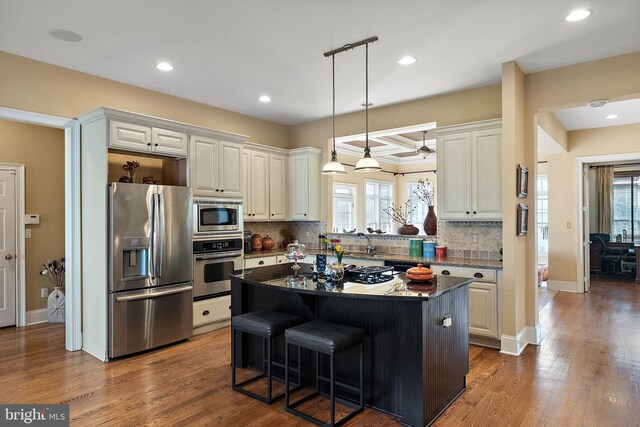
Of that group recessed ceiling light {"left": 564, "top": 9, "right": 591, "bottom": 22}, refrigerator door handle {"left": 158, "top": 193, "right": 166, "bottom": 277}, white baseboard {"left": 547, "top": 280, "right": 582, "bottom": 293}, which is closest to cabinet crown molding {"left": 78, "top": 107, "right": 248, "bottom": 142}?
refrigerator door handle {"left": 158, "top": 193, "right": 166, "bottom": 277}

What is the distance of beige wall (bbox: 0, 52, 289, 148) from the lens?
11.9 ft

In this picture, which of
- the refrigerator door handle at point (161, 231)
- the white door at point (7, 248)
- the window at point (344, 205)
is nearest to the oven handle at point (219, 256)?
the refrigerator door handle at point (161, 231)

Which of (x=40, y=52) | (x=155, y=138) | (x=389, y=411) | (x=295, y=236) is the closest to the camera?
(x=389, y=411)

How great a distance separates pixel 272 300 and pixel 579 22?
3325 millimetres

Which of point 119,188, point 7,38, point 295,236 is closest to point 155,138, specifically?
point 119,188

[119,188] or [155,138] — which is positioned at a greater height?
[155,138]

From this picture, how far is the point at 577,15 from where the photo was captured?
2.96 metres

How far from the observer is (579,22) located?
3.07 metres

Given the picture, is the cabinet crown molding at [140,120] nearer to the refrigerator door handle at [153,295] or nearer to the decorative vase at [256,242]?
the decorative vase at [256,242]

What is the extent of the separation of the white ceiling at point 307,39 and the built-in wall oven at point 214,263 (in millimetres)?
1812

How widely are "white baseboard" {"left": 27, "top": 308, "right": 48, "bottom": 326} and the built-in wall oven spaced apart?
234 centimetres

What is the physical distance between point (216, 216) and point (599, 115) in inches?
224

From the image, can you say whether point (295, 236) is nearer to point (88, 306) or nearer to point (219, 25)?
point (88, 306)

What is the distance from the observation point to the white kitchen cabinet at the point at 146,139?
12.7ft
